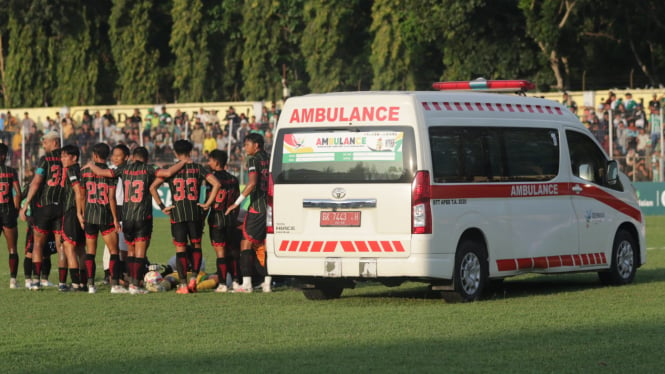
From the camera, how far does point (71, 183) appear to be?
693 inches

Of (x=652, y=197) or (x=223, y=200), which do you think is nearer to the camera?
(x=223, y=200)

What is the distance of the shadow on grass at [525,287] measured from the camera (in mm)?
16297

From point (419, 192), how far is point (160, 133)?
92.0 feet

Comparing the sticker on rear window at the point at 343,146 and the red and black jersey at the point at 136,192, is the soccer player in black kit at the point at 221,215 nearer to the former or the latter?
the red and black jersey at the point at 136,192

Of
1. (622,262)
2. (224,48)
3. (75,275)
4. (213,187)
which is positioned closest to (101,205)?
(75,275)

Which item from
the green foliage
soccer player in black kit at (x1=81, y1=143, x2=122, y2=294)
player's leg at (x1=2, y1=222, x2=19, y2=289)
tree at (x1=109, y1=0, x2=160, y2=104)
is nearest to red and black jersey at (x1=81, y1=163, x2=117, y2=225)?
soccer player in black kit at (x1=81, y1=143, x2=122, y2=294)

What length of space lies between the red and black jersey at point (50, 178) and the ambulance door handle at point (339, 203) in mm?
4234

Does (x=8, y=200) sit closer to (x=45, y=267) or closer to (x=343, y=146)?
(x=45, y=267)

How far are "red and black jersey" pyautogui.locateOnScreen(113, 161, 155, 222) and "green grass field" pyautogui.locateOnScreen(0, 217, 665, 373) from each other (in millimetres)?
1008

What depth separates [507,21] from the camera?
176ft

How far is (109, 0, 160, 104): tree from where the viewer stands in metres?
61.8

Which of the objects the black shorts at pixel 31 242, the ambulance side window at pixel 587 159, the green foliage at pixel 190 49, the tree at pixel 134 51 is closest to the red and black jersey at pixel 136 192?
the black shorts at pixel 31 242

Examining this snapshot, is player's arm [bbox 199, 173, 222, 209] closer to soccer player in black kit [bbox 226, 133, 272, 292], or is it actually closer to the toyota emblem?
soccer player in black kit [bbox 226, 133, 272, 292]

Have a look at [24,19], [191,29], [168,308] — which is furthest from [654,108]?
[24,19]
